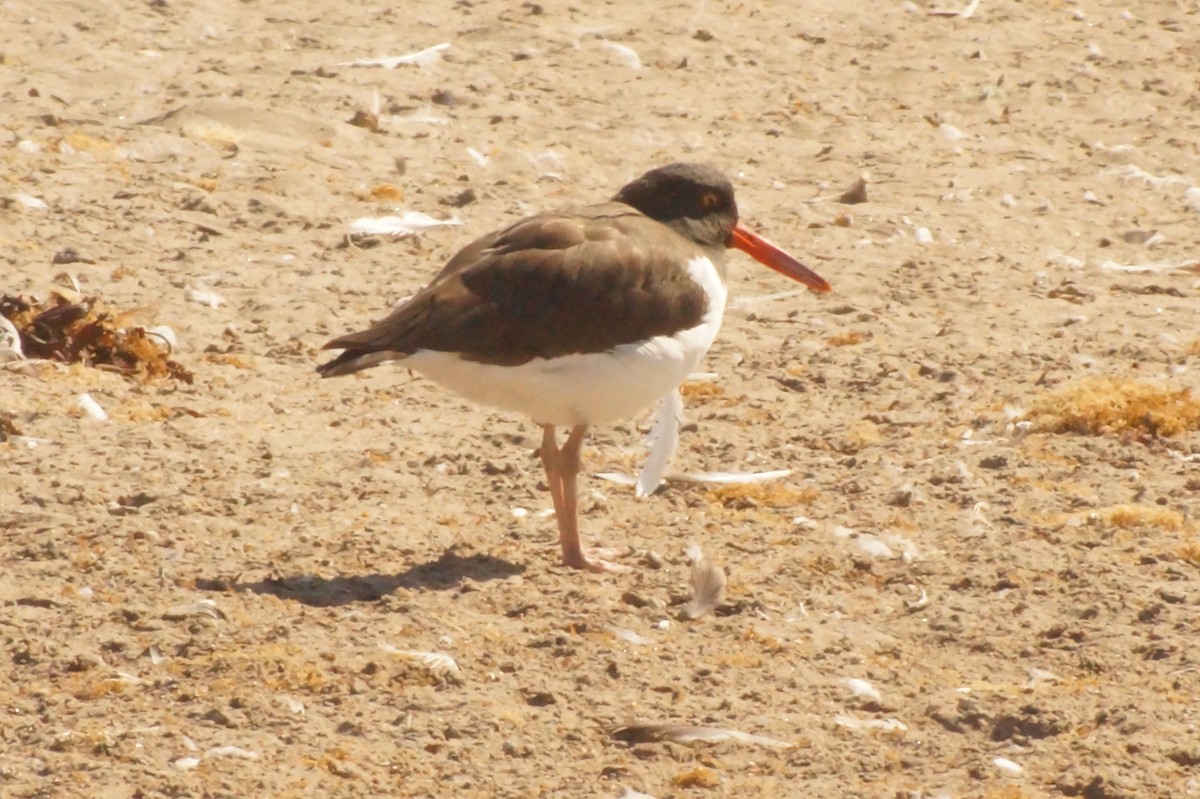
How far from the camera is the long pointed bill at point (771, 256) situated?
7172 millimetres

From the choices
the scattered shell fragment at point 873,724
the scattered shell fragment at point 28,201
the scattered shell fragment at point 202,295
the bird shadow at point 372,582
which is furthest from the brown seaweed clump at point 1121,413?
the scattered shell fragment at point 28,201

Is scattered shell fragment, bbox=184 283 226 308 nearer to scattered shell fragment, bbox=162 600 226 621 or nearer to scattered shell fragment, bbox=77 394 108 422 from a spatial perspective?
scattered shell fragment, bbox=77 394 108 422

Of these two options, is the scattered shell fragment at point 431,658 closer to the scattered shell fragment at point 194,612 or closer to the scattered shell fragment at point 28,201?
the scattered shell fragment at point 194,612

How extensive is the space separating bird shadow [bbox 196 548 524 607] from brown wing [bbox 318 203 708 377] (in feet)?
2.37

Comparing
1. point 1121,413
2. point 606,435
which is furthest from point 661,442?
point 1121,413

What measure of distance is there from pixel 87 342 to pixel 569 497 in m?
2.42

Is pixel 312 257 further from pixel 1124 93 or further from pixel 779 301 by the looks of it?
pixel 1124 93

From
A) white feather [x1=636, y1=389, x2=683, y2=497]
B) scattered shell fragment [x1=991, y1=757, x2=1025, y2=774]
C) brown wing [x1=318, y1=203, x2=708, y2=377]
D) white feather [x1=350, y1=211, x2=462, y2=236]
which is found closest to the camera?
scattered shell fragment [x1=991, y1=757, x2=1025, y2=774]

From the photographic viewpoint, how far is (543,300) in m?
6.12

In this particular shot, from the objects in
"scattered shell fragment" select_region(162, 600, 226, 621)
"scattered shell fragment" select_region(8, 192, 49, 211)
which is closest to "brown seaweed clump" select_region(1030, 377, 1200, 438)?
"scattered shell fragment" select_region(162, 600, 226, 621)

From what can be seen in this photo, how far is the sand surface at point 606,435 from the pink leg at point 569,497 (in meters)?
0.12

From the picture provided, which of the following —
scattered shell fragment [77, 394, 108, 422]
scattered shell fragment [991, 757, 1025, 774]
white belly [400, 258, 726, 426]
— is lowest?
scattered shell fragment [77, 394, 108, 422]

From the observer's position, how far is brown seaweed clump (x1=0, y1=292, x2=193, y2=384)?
7.42 m

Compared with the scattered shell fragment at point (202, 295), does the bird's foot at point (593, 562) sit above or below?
above
